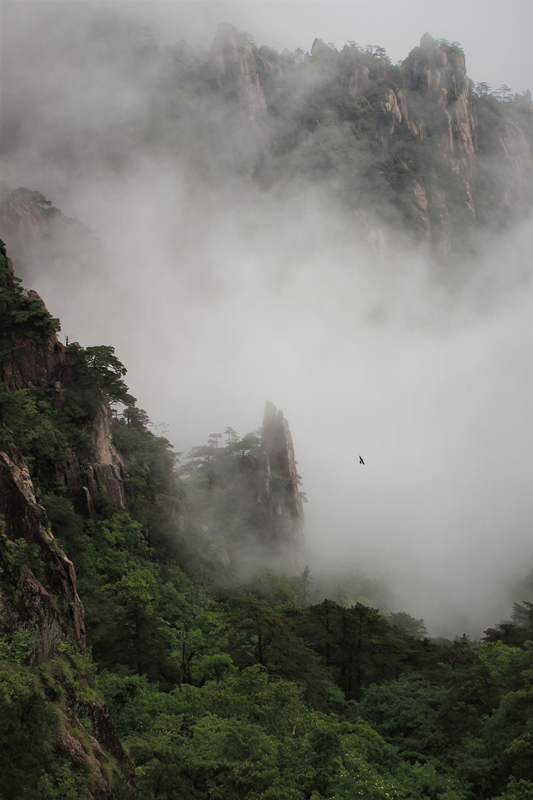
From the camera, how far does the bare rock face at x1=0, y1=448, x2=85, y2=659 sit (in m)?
14.2

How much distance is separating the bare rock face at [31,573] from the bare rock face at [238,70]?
14686cm

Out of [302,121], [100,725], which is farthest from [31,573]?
[302,121]

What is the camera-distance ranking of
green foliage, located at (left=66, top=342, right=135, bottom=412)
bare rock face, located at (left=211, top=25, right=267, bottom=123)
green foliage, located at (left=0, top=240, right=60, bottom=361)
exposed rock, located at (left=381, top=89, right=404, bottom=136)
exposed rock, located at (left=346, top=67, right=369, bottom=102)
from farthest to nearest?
1. exposed rock, located at (left=346, top=67, right=369, bottom=102)
2. exposed rock, located at (left=381, top=89, right=404, bottom=136)
3. bare rock face, located at (left=211, top=25, right=267, bottom=123)
4. green foliage, located at (left=66, top=342, right=135, bottom=412)
5. green foliage, located at (left=0, top=240, right=60, bottom=361)

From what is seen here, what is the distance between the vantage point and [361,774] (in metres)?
14.7

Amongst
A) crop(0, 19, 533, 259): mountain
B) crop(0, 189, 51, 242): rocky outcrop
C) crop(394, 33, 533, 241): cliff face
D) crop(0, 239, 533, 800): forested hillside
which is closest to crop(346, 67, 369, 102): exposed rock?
crop(0, 19, 533, 259): mountain

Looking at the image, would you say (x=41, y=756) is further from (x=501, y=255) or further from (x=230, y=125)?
(x=501, y=255)

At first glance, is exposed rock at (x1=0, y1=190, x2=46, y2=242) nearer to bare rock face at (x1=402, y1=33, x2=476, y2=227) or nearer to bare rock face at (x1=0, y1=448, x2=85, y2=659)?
bare rock face at (x1=0, y1=448, x2=85, y2=659)

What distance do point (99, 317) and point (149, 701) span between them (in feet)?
334

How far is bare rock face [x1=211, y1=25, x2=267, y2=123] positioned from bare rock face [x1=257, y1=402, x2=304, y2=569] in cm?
10889

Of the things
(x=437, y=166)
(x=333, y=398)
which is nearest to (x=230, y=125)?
(x=437, y=166)

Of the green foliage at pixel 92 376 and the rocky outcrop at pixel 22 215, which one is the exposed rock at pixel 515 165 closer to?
the rocky outcrop at pixel 22 215

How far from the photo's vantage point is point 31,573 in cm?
1536

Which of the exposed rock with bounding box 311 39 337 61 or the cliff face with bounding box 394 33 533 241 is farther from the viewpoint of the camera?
the exposed rock with bounding box 311 39 337 61

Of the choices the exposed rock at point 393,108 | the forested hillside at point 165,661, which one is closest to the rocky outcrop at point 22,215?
the forested hillside at point 165,661
